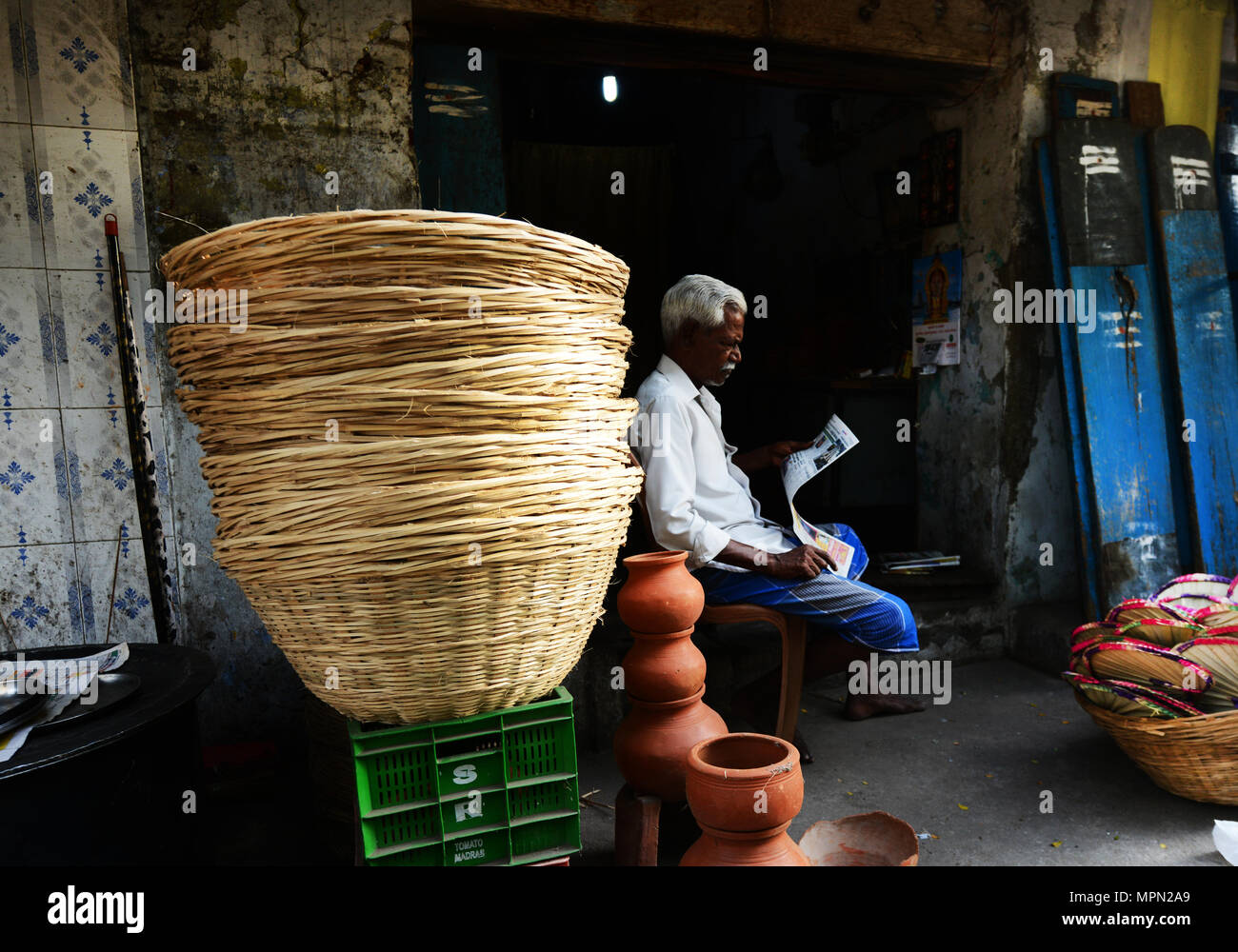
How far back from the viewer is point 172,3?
2377 mm

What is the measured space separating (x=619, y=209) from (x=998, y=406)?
10.6ft

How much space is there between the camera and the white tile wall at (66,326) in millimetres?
2230

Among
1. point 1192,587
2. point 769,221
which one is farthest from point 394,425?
point 769,221

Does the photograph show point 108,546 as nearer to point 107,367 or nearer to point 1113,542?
point 107,367

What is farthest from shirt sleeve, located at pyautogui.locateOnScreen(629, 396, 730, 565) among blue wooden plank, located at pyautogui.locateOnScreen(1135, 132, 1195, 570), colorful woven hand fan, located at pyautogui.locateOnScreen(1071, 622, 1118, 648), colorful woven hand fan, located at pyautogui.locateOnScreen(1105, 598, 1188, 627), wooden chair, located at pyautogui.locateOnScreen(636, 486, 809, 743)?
blue wooden plank, located at pyautogui.locateOnScreen(1135, 132, 1195, 570)

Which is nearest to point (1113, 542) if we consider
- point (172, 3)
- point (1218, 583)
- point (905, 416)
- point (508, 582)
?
point (1218, 583)

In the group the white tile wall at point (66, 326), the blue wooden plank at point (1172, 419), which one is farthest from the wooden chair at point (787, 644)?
the blue wooden plank at point (1172, 419)

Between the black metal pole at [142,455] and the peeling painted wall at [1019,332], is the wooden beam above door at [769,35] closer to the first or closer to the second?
the peeling painted wall at [1019,332]

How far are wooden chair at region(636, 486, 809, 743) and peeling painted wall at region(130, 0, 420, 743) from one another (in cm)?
140

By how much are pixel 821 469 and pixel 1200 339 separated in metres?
2.17

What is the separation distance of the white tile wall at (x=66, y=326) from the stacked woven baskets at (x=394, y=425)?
1.50 m

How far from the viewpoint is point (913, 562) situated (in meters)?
3.62

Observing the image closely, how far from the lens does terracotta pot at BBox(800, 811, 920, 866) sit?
164 centimetres

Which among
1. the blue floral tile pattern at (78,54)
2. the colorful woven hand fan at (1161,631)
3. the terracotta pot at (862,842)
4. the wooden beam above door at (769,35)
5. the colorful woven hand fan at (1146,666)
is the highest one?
the wooden beam above door at (769,35)
